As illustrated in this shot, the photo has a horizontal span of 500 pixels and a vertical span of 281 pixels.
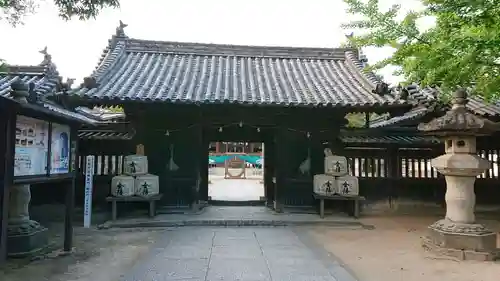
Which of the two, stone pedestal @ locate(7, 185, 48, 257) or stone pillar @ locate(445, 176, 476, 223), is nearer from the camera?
stone pedestal @ locate(7, 185, 48, 257)

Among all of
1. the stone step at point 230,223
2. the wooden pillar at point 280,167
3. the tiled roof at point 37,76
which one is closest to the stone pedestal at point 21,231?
the stone step at point 230,223

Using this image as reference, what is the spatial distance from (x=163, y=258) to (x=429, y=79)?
16.7 ft

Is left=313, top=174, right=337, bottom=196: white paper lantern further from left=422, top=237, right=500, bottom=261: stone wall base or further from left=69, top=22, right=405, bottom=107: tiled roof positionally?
left=422, top=237, right=500, bottom=261: stone wall base

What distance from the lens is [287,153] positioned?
11.0m

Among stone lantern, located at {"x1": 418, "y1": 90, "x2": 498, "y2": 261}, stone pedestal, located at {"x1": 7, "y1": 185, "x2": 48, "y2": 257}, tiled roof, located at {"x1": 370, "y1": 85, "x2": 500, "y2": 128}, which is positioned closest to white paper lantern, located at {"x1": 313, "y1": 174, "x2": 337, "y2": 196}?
tiled roof, located at {"x1": 370, "y1": 85, "x2": 500, "y2": 128}

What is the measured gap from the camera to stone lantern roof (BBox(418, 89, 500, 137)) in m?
6.82

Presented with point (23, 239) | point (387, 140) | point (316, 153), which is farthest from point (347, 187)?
point (23, 239)

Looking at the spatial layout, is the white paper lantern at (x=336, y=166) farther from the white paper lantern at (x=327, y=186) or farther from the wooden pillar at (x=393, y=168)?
the wooden pillar at (x=393, y=168)

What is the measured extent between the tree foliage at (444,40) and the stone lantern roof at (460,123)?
1.38 metres

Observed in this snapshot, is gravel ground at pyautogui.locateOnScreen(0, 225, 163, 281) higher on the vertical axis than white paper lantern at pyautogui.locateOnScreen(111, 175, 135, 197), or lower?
lower

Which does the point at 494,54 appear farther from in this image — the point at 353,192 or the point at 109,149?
the point at 109,149

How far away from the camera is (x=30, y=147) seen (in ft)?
18.3

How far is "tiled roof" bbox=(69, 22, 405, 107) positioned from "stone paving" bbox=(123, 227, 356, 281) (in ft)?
11.5

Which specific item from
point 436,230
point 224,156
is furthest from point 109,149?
point 224,156
